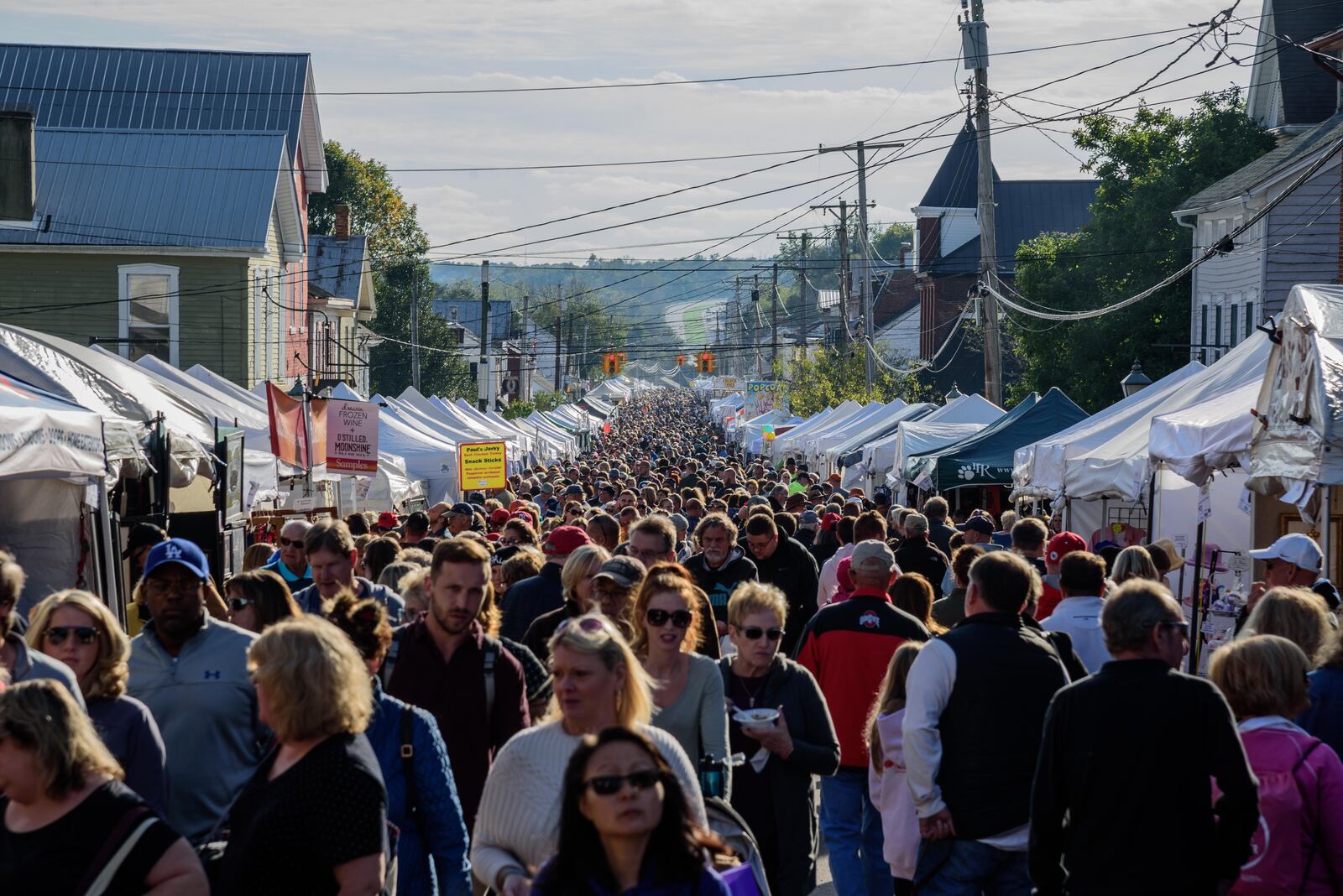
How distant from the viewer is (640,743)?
3.42 metres

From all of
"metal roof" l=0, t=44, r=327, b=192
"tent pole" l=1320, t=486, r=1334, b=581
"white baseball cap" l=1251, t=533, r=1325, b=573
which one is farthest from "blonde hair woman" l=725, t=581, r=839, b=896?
"metal roof" l=0, t=44, r=327, b=192

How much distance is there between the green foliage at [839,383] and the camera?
57.3m

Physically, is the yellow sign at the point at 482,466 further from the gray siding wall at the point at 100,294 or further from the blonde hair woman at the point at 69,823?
the blonde hair woman at the point at 69,823

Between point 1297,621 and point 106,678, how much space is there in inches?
166

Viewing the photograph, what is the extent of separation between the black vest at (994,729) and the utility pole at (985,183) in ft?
67.3

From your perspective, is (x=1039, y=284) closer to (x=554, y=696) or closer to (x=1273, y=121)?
(x=1273, y=121)

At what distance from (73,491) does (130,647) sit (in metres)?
6.40

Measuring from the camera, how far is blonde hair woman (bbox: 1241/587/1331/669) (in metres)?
6.07

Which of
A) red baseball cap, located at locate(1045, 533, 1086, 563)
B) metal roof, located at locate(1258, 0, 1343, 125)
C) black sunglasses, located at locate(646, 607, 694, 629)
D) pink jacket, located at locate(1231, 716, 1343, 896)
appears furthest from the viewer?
metal roof, located at locate(1258, 0, 1343, 125)

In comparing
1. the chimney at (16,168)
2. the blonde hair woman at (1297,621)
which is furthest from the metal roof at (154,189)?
the blonde hair woman at (1297,621)

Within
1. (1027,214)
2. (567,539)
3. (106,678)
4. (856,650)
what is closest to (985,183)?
(567,539)

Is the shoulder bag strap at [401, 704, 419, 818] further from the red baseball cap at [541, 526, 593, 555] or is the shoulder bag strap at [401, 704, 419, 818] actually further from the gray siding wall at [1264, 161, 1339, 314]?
the gray siding wall at [1264, 161, 1339, 314]

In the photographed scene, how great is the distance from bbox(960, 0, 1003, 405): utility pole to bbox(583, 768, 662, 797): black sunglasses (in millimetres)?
23360

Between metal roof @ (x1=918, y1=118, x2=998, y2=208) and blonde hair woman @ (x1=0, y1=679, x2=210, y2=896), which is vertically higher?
metal roof @ (x1=918, y1=118, x2=998, y2=208)
